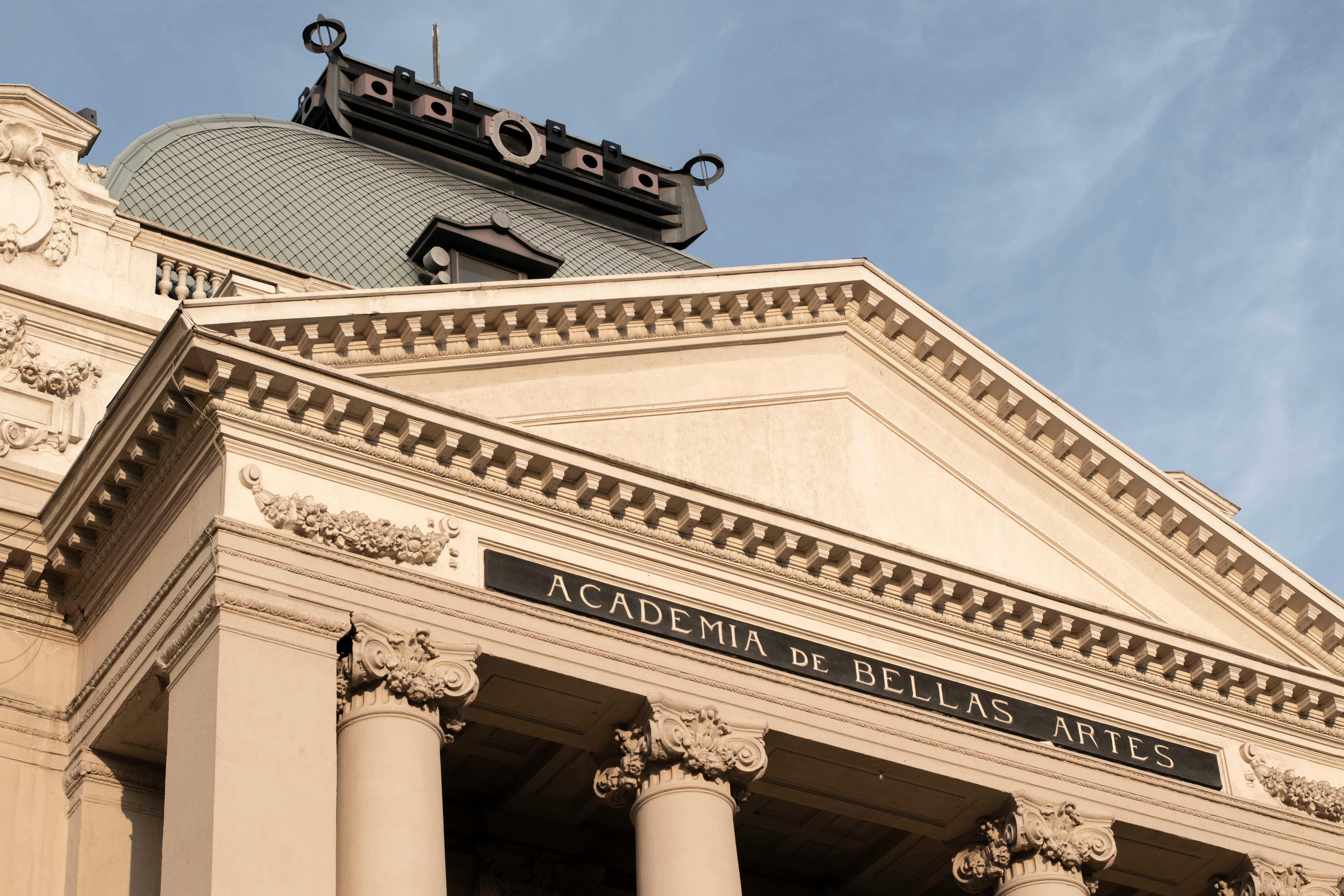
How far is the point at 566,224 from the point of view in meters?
39.1

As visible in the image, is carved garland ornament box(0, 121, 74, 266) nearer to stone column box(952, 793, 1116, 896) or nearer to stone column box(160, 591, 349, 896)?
stone column box(160, 591, 349, 896)

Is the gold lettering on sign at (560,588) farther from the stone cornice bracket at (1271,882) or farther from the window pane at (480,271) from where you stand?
the stone cornice bracket at (1271,882)

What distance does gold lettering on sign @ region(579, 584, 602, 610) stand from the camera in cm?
2391

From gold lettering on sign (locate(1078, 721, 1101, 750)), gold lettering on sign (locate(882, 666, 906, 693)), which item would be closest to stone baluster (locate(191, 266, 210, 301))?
gold lettering on sign (locate(882, 666, 906, 693))

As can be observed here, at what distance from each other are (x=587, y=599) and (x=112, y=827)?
6.05 m

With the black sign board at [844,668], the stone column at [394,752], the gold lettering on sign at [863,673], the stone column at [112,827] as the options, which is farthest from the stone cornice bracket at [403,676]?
the gold lettering on sign at [863,673]

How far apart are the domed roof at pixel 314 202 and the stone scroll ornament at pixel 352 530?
973 cm

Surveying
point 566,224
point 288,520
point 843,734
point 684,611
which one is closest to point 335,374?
point 288,520

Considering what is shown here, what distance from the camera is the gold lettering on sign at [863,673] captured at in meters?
25.6

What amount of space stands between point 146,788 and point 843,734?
8.39 m

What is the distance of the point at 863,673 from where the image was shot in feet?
84.3

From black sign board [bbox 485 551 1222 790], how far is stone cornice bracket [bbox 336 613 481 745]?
1.26 metres

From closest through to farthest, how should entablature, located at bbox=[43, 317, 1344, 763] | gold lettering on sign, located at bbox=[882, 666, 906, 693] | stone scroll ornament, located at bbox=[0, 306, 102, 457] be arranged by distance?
entablature, located at bbox=[43, 317, 1344, 763], gold lettering on sign, located at bbox=[882, 666, 906, 693], stone scroll ornament, located at bbox=[0, 306, 102, 457]

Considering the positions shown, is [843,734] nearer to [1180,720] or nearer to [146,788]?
[1180,720]
